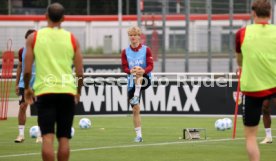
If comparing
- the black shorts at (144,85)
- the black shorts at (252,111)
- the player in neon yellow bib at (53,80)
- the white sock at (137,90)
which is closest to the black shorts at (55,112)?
the player in neon yellow bib at (53,80)

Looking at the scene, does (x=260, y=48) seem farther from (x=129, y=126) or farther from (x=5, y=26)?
(x=5, y=26)

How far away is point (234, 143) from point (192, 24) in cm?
1788

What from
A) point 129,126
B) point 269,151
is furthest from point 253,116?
point 129,126

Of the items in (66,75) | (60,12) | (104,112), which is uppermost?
(60,12)

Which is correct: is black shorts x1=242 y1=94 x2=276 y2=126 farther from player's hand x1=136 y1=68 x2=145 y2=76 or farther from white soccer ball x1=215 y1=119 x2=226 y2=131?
white soccer ball x1=215 y1=119 x2=226 y2=131

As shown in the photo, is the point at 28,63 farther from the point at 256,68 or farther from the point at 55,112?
the point at 256,68

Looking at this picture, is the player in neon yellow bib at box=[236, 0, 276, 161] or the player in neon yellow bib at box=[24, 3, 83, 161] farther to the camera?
the player in neon yellow bib at box=[236, 0, 276, 161]

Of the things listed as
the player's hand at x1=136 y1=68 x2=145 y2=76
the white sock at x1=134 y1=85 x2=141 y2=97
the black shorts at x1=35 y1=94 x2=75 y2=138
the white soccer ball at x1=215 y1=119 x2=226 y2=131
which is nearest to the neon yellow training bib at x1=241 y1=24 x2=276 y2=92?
the black shorts at x1=35 y1=94 x2=75 y2=138

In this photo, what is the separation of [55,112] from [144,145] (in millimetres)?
A: 5757

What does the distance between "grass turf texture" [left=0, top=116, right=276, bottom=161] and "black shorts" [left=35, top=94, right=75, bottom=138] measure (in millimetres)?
3228

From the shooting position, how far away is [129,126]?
22172 millimetres

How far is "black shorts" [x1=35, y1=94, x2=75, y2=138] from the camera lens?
443 inches

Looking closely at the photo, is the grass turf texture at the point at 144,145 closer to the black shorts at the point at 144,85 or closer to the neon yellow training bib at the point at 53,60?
the black shorts at the point at 144,85

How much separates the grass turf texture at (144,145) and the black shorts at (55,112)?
10.6 feet
